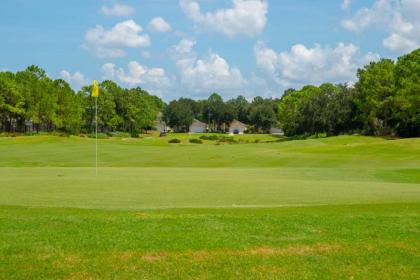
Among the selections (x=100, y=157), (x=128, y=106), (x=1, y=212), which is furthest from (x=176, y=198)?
(x=128, y=106)

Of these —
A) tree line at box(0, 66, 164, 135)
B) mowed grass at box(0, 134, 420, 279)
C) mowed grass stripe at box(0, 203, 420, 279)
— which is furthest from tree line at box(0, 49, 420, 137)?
mowed grass stripe at box(0, 203, 420, 279)

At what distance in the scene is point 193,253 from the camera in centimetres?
987

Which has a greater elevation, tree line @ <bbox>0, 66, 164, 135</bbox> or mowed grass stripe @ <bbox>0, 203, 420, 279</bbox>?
tree line @ <bbox>0, 66, 164, 135</bbox>

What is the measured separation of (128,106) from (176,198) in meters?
129

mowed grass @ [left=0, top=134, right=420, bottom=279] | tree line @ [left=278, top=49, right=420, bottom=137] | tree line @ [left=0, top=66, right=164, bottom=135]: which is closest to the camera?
mowed grass @ [left=0, top=134, right=420, bottom=279]

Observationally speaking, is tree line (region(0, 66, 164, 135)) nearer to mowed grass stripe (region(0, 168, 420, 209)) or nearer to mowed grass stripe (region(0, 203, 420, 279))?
mowed grass stripe (region(0, 168, 420, 209))

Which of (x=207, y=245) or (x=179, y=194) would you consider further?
(x=179, y=194)

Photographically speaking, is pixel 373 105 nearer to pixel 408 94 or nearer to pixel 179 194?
pixel 408 94

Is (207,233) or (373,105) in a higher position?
(373,105)

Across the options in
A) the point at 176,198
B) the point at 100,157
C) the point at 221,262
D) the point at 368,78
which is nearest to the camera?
the point at 221,262

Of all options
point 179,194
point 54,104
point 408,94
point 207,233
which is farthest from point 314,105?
point 207,233

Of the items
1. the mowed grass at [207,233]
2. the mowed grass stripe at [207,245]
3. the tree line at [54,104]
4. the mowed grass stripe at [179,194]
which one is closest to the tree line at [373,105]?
the tree line at [54,104]

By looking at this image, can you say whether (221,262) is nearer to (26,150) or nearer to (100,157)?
(100,157)

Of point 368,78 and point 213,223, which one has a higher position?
point 368,78
